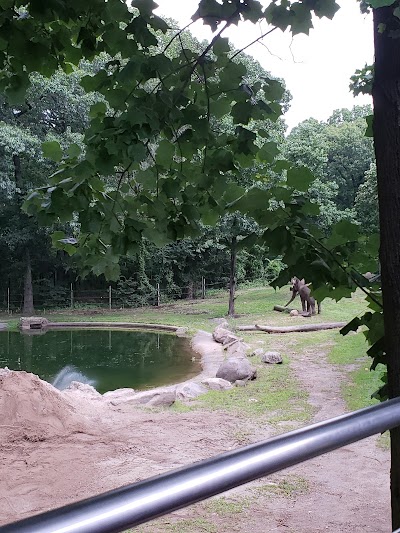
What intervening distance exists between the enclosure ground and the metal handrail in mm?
3215

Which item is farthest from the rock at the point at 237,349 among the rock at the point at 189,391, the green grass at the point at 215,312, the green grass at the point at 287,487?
the green grass at the point at 287,487

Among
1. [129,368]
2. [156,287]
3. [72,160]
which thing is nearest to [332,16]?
[72,160]

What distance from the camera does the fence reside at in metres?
22.9

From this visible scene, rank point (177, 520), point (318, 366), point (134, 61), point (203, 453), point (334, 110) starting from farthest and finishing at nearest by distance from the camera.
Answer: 1. point (334, 110)
2. point (318, 366)
3. point (203, 453)
4. point (177, 520)
5. point (134, 61)

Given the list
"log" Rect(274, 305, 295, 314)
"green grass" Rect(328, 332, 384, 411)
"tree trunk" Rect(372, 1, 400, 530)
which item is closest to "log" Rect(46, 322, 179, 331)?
"log" Rect(274, 305, 295, 314)

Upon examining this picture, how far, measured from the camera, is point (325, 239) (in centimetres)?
189

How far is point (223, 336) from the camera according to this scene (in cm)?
1302

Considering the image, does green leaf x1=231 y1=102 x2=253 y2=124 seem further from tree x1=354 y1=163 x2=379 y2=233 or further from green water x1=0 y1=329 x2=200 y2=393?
tree x1=354 y1=163 x2=379 y2=233

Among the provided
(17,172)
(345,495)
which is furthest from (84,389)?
(17,172)

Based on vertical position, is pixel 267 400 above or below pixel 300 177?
below

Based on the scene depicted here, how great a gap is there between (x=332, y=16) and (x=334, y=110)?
4003 cm

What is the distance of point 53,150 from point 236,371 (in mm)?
7176

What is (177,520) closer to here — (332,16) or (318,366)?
(332,16)

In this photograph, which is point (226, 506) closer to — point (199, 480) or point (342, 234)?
point (342, 234)
